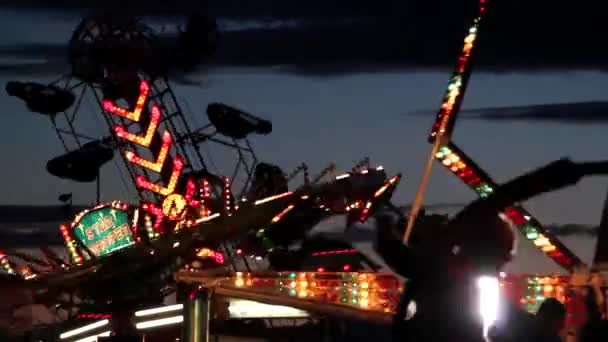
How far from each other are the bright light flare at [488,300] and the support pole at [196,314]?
14.3ft

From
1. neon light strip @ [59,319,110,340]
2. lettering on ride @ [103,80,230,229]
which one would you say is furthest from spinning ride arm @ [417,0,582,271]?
lettering on ride @ [103,80,230,229]

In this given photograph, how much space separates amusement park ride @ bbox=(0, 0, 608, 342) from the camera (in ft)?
28.3

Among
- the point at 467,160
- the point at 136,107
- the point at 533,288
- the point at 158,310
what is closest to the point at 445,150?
the point at 467,160

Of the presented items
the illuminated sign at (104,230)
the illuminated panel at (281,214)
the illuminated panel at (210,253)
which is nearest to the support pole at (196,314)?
the illuminated panel at (210,253)

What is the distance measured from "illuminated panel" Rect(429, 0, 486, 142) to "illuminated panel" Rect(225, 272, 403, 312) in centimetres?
145

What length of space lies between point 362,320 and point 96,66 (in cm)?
2399

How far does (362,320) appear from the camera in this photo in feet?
27.9

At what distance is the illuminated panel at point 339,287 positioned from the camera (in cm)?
877

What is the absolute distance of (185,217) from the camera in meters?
30.0

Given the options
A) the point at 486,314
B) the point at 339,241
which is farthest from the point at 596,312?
the point at 339,241

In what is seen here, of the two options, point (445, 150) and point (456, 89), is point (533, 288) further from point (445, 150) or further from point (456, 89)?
point (456, 89)

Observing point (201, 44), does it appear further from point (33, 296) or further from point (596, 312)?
point (596, 312)

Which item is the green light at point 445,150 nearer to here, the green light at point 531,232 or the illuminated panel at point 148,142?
the green light at point 531,232

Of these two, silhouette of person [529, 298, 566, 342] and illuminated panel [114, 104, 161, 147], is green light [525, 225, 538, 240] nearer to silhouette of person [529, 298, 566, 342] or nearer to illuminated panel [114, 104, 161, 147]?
silhouette of person [529, 298, 566, 342]
